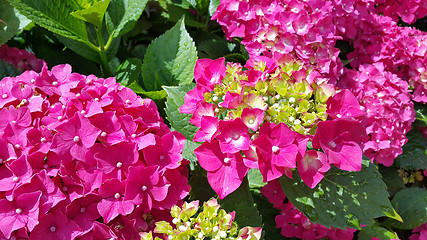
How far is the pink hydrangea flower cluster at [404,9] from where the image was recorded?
1688 millimetres

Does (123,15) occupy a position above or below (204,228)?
above

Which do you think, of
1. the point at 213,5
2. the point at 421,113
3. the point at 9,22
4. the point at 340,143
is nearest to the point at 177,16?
the point at 213,5

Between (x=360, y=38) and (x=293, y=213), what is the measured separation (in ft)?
2.78

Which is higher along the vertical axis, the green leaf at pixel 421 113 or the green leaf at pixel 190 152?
the green leaf at pixel 190 152

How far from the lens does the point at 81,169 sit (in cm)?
80

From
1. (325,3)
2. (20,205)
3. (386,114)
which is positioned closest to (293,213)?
(386,114)

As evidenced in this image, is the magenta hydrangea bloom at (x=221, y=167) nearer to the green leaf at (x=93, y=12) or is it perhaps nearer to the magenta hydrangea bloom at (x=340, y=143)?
the magenta hydrangea bloom at (x=340, y=143)

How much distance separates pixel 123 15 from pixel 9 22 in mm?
463

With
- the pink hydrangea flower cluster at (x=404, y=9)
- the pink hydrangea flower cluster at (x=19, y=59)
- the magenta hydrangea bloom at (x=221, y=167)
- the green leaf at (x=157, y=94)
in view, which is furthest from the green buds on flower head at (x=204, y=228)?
the pink hydrangea flower cluster at (x=404, y=9)

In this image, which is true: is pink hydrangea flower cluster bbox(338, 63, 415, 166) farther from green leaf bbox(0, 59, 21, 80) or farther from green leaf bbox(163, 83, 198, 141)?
green leaf bbox(0, 59, 21, 80)

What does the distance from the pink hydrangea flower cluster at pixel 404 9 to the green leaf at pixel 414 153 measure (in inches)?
21.6

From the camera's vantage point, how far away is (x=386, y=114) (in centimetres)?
142

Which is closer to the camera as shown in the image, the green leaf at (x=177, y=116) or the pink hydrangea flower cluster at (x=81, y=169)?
the pink hydrangea flower cluster at (x=81, y=169)

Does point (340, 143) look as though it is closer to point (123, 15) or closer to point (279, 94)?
point (279, 94)
